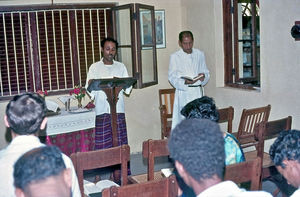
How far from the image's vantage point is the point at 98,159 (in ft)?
9.70

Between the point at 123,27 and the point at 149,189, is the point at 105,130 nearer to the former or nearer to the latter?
the point at 123,27

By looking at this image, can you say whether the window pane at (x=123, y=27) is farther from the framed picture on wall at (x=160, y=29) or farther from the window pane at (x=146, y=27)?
the framed picture on wall at (x=160, y=29)

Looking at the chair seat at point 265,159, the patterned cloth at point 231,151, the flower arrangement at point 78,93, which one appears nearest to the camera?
the patterned cloth at point 231,151

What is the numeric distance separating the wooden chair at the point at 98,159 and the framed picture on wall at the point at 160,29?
12.1 feet

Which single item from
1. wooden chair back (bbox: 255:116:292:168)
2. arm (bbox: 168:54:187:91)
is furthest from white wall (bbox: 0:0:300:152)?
wooden chair back (bbox: 255:116:292:168)

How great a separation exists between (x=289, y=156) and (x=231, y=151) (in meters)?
0.80

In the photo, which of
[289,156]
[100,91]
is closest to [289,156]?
[289,156]

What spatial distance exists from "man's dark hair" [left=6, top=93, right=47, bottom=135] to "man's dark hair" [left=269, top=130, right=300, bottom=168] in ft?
3.50

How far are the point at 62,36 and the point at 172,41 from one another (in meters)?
1.69

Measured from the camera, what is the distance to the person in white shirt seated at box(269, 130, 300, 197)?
1958 mm

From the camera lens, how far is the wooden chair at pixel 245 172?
2500 millimetres

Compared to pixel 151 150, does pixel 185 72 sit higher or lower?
higher

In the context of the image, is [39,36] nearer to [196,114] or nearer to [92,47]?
[92,47]

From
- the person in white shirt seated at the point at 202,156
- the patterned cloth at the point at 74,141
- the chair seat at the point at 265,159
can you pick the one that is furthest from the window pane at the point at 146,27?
the person in white shirt seated at the point at 202,156
